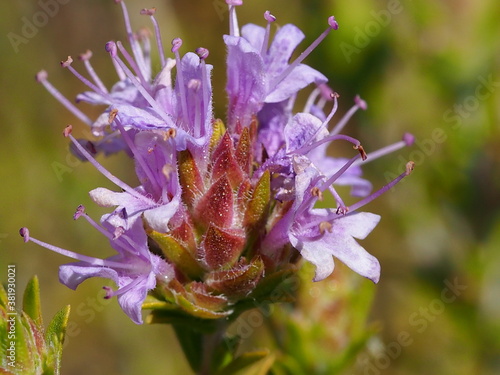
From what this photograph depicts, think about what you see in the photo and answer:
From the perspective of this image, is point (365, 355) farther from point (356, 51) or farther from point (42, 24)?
point (42, 24)

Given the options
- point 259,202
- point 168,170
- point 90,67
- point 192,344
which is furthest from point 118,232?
point 90,67

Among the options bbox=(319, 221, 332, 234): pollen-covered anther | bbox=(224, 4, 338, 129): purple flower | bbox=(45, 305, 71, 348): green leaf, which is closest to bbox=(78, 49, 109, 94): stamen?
bbox=(224, 4, 338, 129): purple flower

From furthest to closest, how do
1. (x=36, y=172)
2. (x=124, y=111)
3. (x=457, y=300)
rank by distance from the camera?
(x=36, y=172)
(x=457, y=300)
(x=124, y=111)

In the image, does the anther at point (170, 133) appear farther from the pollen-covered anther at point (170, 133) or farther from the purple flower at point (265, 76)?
the purple flower at point (265, 76)


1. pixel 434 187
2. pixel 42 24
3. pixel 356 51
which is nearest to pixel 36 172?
pixel 42 24

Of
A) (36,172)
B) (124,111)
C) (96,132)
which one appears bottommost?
(36,172)

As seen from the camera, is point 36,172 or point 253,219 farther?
point 36,172

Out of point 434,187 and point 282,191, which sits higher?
point 282,191
